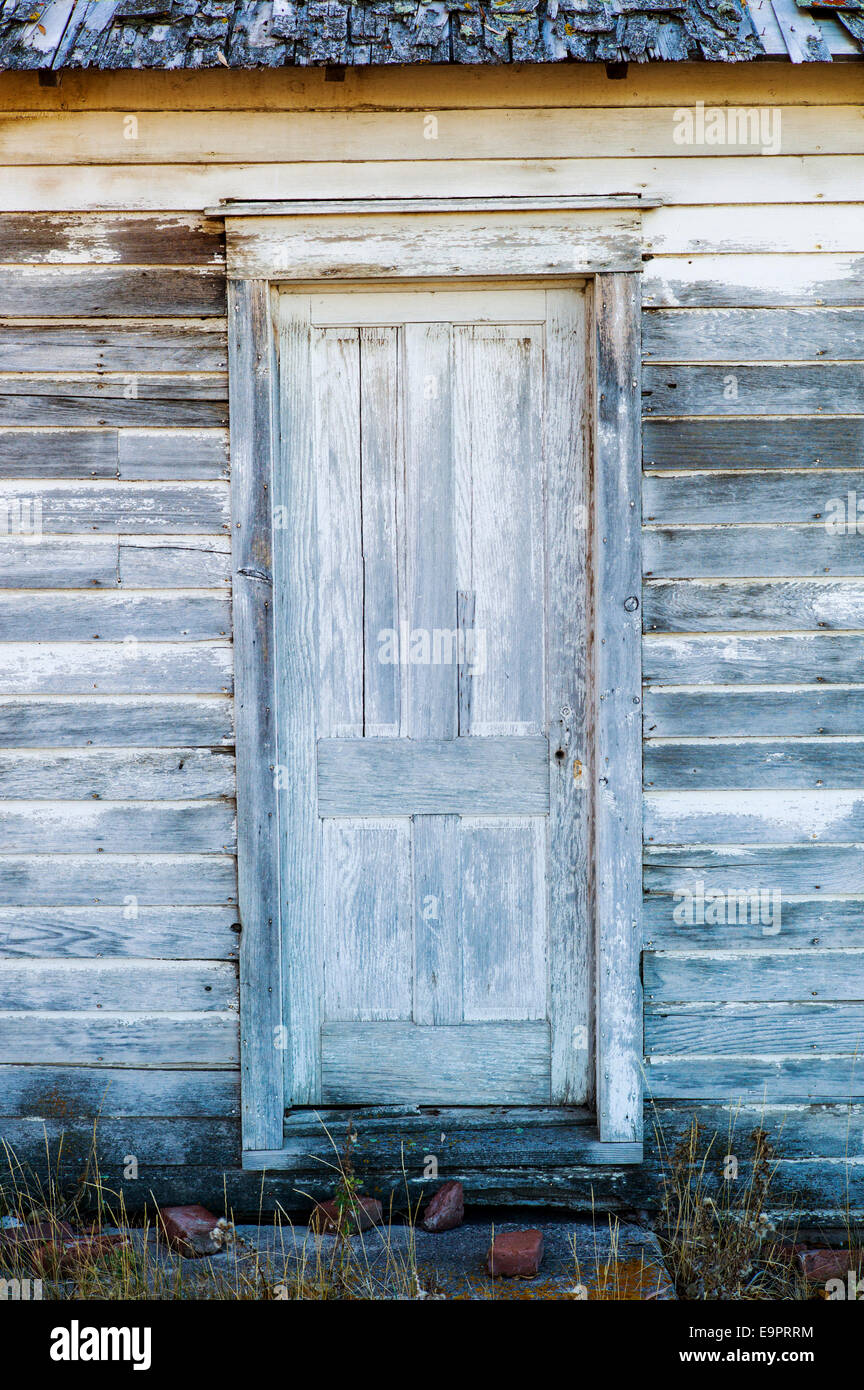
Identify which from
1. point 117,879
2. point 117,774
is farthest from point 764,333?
point 117,879

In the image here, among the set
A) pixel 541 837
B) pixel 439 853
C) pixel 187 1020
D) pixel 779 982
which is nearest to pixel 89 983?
pixel 187 1020

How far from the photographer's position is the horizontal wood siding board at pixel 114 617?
332 cm

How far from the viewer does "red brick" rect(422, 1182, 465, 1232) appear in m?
3.21

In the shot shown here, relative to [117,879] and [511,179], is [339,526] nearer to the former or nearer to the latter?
[511,179]

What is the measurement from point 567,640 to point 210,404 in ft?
4.30

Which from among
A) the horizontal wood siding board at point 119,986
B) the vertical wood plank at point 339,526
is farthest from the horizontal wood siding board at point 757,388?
the horizontal wood siding board at point 119,986

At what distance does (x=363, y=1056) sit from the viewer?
3.45 metres

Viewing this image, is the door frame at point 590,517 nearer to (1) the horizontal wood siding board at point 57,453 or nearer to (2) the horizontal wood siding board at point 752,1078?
(2) the horizontal wood siding board at point 752,1078

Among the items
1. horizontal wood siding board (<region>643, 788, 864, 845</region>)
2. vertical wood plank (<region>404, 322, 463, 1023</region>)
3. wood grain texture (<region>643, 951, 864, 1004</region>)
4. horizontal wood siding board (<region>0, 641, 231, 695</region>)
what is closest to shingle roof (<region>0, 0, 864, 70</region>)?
vertical wood plank (<region>404, 322, 463, 1023</region>)

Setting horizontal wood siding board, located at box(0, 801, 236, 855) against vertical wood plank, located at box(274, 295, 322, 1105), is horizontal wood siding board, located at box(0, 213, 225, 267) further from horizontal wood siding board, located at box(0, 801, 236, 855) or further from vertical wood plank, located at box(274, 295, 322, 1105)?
horizontal wood siding board, located at box(0, 801, 236, 855)

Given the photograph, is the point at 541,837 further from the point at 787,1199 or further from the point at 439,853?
the point at 787,1199

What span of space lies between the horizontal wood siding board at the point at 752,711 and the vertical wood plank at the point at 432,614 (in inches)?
25.5

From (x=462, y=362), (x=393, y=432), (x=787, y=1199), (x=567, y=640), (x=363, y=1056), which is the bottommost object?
(x=787, y=1199)

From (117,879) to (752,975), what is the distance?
1.98 meters
